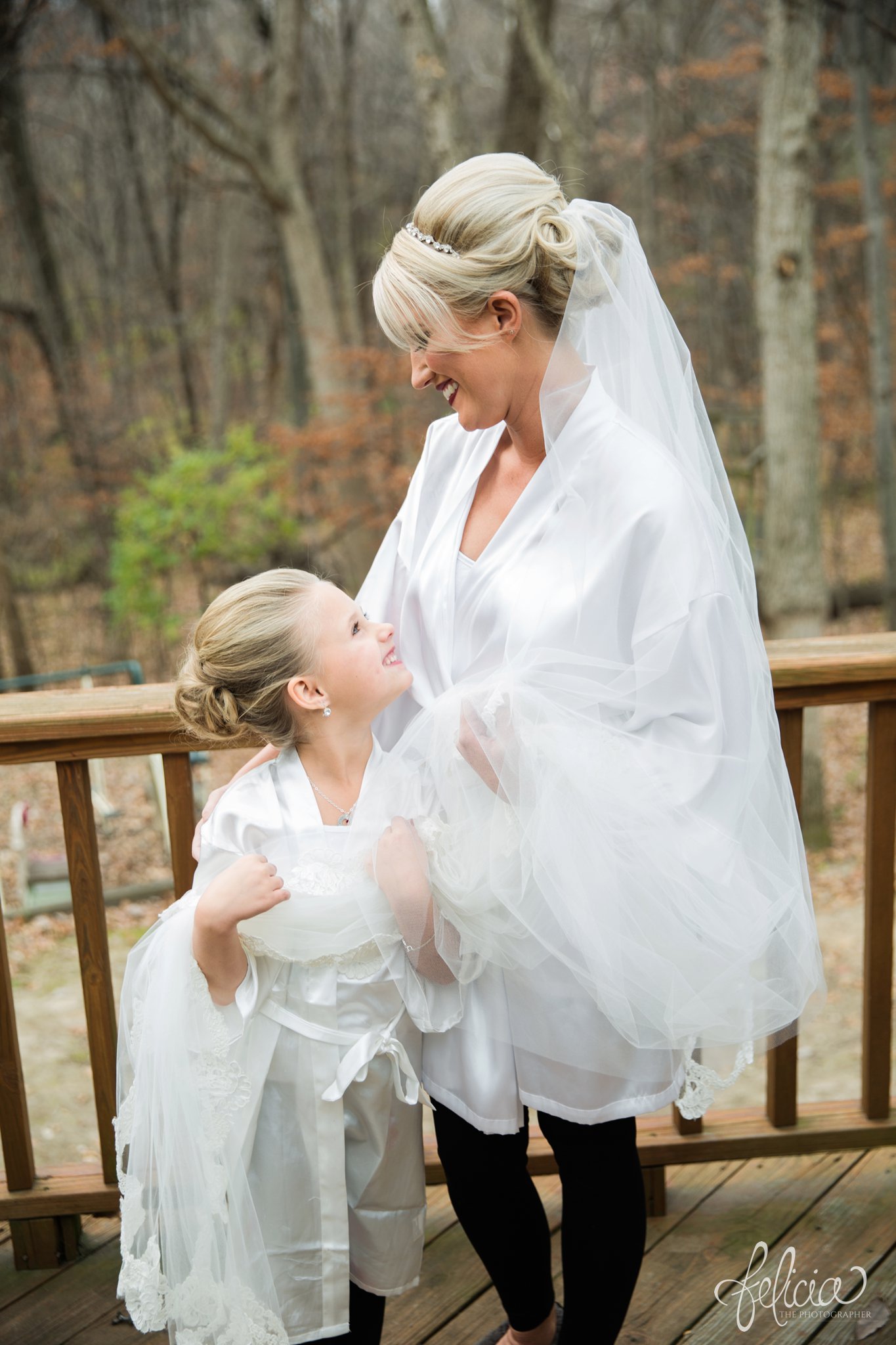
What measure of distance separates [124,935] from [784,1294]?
14.6 ft

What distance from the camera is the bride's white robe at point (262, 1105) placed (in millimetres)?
1537

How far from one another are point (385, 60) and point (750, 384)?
19.0 ft

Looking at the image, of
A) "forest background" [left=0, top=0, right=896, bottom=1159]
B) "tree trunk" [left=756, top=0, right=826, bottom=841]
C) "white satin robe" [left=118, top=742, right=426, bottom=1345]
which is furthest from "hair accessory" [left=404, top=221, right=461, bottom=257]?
"tree trunk" [left=756, top=0, right=826, bottom=841]

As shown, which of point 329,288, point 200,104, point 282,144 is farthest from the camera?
point 329,288

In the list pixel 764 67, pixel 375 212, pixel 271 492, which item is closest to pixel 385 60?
pixel 375 212

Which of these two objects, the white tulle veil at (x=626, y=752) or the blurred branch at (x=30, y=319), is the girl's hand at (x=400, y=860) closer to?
the white tulle veil at (x=626, y=752)

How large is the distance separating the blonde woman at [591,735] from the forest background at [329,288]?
3217 millimetres

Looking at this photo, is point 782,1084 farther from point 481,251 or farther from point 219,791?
point 481,251

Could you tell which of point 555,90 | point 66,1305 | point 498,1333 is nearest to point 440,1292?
point 498,1333

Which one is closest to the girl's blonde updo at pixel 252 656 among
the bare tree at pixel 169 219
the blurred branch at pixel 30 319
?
the blurred branch at pixel 30 319

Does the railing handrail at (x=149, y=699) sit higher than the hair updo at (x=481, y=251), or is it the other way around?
the hair updo at (x=481, y=251)

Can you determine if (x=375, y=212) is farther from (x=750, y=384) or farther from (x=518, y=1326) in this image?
(x=518, y=1326)

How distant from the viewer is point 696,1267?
2039mm

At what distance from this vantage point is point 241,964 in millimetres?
1534
